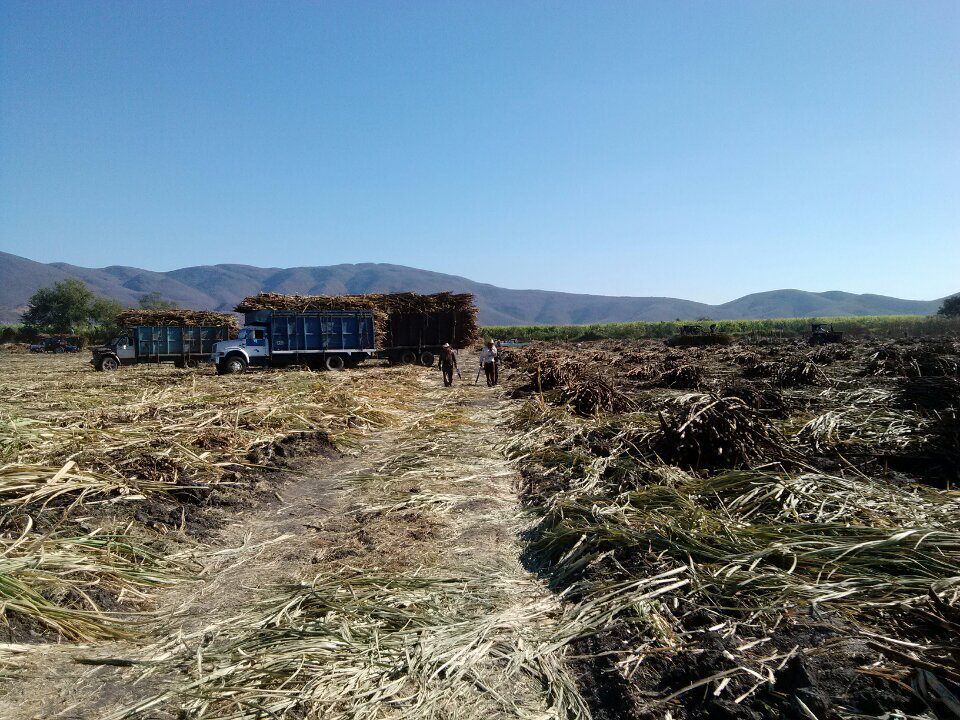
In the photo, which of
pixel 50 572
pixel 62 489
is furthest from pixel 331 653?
pixel 62 489

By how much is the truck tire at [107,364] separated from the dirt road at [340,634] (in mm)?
25440

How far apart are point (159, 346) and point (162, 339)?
0.40 meters

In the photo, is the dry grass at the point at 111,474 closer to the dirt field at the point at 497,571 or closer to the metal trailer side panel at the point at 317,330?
the dirt field at the point at 497,571

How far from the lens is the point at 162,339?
29156 millimetres

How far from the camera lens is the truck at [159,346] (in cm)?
2736

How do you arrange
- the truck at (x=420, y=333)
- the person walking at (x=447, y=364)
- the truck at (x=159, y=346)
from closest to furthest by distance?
the person walking at (x=447, y=364) → the truck at (x=159, y=346) → the truck at (x=420, y=333)

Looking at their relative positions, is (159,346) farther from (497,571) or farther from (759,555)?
(759,555)

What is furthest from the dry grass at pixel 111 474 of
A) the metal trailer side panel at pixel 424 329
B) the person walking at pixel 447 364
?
the metal trailer side panel at pixel 424 329

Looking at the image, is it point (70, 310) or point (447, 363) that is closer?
point (447, 363)

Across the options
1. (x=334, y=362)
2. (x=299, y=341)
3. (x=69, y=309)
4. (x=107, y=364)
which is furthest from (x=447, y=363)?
(x=69, y=309)

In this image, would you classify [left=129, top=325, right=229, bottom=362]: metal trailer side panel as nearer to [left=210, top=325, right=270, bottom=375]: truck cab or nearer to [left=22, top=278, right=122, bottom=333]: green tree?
[left=210, top=325, right=270, bottom=375]: truck cab

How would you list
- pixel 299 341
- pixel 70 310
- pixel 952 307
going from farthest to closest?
pixel 70 310 → pixel 952 307 → pixel 299 341

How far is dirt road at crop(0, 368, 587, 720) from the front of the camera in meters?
3.04

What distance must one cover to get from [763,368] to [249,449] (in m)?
14.9
